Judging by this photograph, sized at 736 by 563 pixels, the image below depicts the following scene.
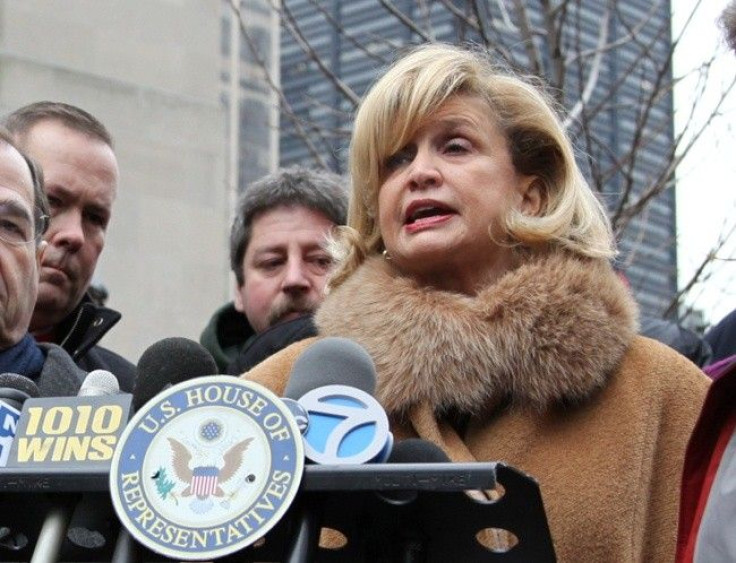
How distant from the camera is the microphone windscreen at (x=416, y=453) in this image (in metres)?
2.46

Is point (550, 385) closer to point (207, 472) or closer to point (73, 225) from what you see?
point (207, 472)

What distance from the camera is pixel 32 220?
12.8 ft

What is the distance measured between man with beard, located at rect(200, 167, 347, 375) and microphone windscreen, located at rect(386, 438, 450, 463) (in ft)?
7.95

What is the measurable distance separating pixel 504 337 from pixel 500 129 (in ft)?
2.31

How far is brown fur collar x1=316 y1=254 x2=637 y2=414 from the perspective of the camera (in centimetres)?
358

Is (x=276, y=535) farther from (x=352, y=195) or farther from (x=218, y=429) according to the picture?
(x=352, y=195)

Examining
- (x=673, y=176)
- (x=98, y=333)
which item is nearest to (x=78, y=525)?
(x=98, y=333)

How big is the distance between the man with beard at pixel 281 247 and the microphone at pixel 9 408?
83.1 inches

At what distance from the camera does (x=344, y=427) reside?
2438 mm

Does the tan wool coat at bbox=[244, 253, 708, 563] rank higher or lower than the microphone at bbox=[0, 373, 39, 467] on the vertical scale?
higher

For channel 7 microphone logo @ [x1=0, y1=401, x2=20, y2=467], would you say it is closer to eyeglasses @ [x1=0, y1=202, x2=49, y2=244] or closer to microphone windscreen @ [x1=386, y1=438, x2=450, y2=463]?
microphone windscreen @ [x1=386, y1=438, x2=450, y2=463]

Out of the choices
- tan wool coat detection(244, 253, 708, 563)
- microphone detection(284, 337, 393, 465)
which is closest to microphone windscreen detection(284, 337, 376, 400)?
microphone detection(284, 337, 393, 465)

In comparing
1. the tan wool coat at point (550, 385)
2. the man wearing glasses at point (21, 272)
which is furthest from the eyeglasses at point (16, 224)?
the tan wool coat at point (550, 385)

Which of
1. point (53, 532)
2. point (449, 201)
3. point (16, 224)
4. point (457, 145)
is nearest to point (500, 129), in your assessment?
point (457, 145)
